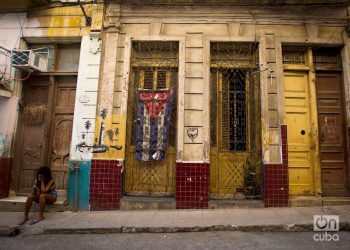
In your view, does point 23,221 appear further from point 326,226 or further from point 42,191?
point 326,226

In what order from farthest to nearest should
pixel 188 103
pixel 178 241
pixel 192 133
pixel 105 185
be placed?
pixel 188 103 → pixel 192 133 → pixel 105 185 → pixel 178 241

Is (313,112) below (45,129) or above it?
above

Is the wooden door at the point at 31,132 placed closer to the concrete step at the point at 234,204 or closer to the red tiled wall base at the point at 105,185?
the red tiled wall base at the point at 105,185

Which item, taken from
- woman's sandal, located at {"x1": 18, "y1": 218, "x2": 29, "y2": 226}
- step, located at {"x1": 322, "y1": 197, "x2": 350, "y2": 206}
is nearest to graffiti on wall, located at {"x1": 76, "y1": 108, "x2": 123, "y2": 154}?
woman's sandal, located at {"x1": 18, "y1": 218, "x2": 29, "y2": 226}

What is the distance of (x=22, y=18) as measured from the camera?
21.8 ft

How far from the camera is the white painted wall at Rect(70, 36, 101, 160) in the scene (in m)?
5.97

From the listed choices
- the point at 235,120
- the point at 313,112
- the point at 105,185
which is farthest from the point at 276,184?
the point at 105,185

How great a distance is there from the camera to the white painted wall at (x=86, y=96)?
19.6 ft

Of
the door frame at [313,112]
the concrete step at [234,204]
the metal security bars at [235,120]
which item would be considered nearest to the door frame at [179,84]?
the metal security bars at [235,120]

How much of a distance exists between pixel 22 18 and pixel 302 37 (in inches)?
272

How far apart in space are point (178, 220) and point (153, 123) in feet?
7.39

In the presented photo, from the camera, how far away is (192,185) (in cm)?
570

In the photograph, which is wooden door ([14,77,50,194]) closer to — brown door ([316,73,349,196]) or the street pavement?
the street pavement

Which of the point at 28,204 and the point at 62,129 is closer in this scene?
the point at 28,204
